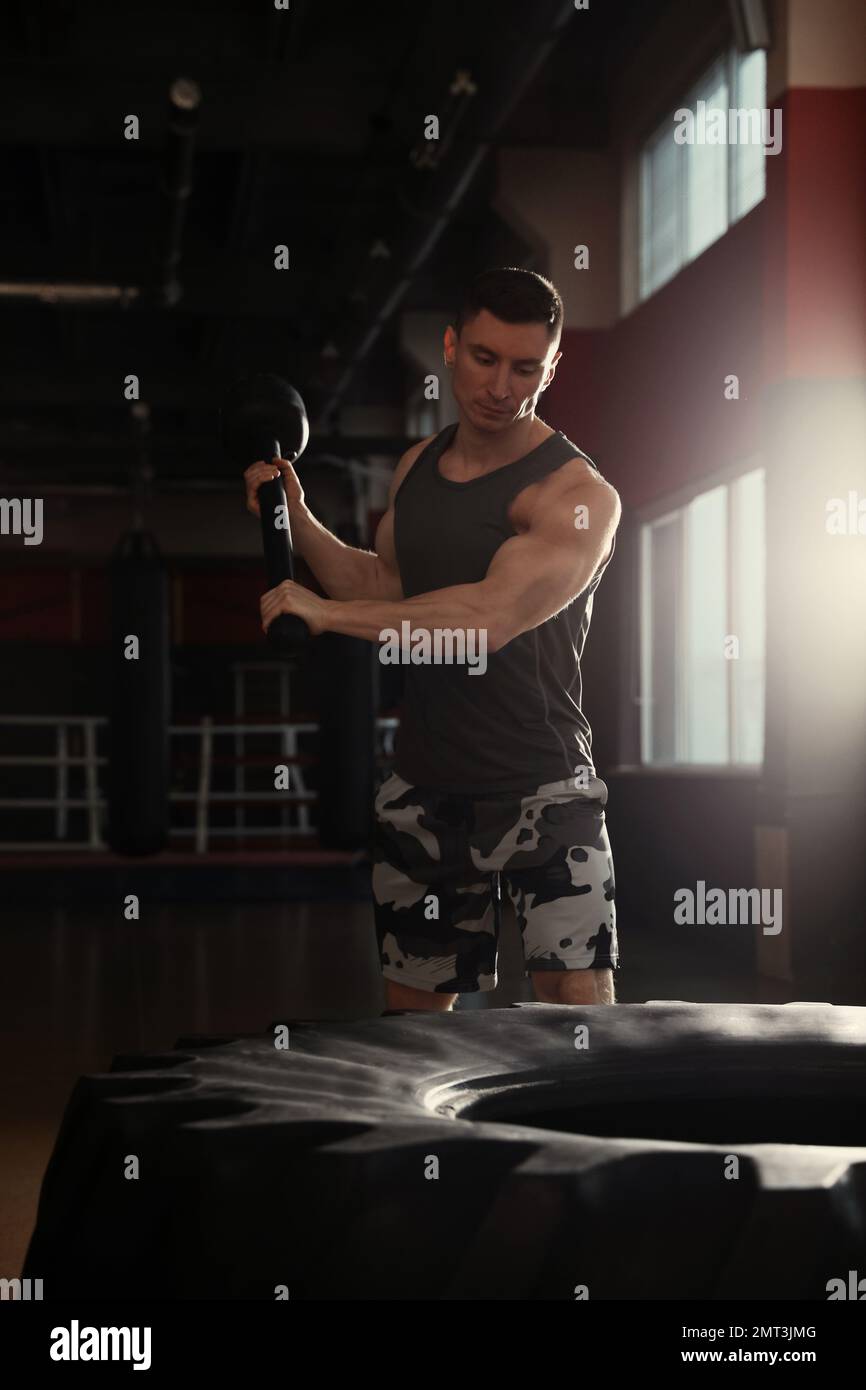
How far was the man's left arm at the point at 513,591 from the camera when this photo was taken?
1.61 metres

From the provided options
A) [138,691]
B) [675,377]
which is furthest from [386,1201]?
[675,377]

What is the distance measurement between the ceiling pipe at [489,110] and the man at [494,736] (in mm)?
3239

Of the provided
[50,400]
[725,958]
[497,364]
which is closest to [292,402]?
[497,364]

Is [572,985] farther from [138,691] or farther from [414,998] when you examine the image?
[138,691]

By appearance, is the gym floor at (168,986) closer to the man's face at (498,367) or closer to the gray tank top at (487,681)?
the gray tank top at (487,681)

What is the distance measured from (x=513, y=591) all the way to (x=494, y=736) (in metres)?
0.24

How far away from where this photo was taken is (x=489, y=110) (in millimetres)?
5492

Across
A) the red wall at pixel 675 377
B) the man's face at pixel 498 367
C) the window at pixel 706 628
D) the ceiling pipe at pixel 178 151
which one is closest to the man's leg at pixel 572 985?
the man's face at pixel 498 367

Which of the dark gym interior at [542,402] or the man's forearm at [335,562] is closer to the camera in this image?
the man's forearm at [335,562]

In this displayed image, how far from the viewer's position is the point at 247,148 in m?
6.62

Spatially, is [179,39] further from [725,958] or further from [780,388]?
[725,958]

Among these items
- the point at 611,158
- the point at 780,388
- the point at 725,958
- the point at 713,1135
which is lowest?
the point at 725,958

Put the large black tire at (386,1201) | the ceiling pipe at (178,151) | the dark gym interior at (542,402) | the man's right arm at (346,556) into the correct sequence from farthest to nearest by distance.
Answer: the ceiling pipe at (178,151) → the dark gym interior at (542,402) → the man's right arm at (346,556) → the large black tire at (386,1201)

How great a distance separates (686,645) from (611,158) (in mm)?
2570
